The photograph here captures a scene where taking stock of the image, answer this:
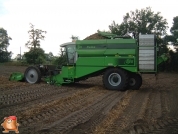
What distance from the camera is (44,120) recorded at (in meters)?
6.05

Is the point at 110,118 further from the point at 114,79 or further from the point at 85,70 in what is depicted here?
the point at 85,70

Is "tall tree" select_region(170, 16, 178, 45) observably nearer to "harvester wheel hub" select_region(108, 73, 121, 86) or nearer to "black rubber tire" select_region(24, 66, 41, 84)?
"harvester wheel hub" select_region(108, 73, 121, 86)

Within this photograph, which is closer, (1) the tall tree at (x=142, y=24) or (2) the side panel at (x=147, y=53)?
(2) the side panel at (x=147, y=53)

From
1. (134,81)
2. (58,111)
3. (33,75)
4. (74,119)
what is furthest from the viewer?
(33,75)

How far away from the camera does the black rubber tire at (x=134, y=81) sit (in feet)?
43.7

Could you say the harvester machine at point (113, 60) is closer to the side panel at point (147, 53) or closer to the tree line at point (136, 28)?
the side panel at point (147, 53)

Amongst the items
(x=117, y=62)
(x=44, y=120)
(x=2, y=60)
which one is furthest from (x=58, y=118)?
(x=2, y=60)

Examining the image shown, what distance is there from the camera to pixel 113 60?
12.6m

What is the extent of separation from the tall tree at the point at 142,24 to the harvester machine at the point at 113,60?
32909mm

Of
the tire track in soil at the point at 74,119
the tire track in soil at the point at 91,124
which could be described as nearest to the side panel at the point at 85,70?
Answer: the tire track in soil at the point at 74,119

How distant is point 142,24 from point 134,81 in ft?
116

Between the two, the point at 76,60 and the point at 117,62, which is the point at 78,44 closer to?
the point at 76,60

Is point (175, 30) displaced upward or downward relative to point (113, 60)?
upward

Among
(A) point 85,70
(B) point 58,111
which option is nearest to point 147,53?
(A) point 85,70
